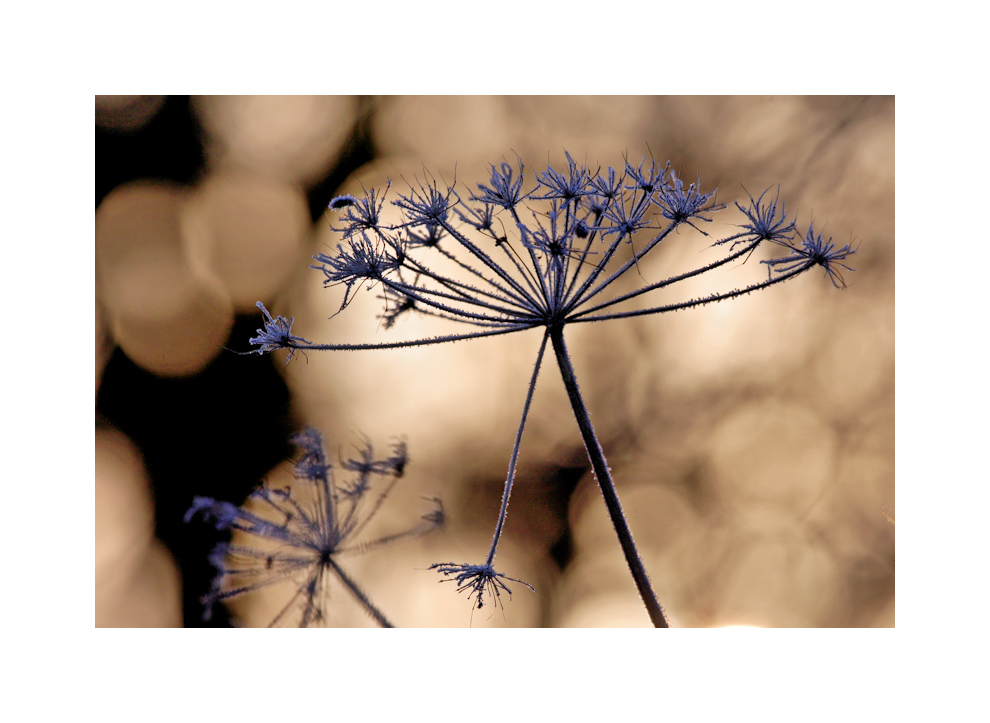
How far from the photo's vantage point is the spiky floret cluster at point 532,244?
188 cm

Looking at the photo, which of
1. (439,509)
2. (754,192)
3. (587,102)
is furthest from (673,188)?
(439,509)

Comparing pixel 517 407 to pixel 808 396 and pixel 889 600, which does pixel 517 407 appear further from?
pixel 889 600

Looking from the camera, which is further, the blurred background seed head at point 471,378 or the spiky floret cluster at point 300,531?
the blurred background seed head at point 471,378

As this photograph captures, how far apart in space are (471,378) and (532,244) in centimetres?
219

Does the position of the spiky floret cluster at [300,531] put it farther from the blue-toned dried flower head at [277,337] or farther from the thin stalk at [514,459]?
the thin stalk at [514,459]

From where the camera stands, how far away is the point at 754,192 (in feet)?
11.4

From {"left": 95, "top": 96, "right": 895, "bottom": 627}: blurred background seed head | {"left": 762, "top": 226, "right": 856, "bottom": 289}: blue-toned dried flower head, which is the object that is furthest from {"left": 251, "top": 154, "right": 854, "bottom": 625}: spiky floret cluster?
{"left": 95, "top": 96, "right": 895, "bottom": 627}: blurred background seed head

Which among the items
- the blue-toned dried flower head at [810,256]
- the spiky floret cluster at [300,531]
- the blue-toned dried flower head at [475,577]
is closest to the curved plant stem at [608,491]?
the blue-toned dried flower head at [475,577]

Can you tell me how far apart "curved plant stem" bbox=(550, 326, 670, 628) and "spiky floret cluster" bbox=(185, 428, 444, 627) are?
184 centimetres

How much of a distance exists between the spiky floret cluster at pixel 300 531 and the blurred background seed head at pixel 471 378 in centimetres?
17

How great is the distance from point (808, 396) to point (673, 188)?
8.22ft

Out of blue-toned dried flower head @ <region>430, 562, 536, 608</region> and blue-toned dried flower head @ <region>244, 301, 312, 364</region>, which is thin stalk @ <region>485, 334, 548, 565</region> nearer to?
blue-toned dried flower head @ <region>430, 562, 536, 608</region>

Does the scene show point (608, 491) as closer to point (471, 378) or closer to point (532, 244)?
point (532, 244)

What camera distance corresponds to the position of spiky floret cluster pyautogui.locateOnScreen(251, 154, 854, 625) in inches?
74.0
